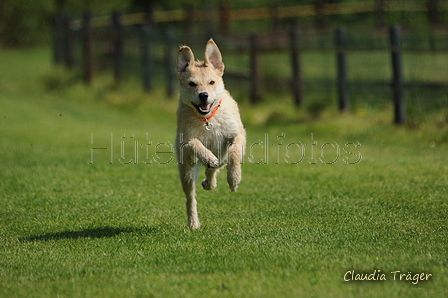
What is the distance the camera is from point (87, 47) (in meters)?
25.2

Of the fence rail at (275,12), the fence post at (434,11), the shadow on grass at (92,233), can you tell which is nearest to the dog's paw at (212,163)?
the shadow on grass at (92,233)

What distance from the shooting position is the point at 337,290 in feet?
16.0

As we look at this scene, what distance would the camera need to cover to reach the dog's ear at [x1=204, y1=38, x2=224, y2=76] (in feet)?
24.1

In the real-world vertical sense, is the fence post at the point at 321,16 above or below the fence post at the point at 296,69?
above

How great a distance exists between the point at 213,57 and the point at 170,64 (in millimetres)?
12833

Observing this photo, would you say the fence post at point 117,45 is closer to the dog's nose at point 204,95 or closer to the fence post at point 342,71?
the fence post at point 342,71

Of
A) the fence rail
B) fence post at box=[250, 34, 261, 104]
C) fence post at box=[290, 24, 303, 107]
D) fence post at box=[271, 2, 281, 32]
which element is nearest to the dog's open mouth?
fence post at box=[290, 24, 303, 107]

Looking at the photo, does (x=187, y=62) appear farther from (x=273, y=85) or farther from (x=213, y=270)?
(x=273, y=85)

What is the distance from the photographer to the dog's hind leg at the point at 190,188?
711 centimetres

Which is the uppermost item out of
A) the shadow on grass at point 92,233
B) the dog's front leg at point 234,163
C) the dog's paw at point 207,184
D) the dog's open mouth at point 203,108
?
the dog's open mouth at point 203,108

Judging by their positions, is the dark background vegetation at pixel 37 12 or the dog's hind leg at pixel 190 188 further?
the dark background vegetation at pixel 37 12

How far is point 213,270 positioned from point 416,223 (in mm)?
2392

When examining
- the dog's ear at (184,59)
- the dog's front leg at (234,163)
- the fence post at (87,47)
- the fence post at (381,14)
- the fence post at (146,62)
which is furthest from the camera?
the fence post at (381,14)

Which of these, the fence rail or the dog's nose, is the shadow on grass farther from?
the fence rail
